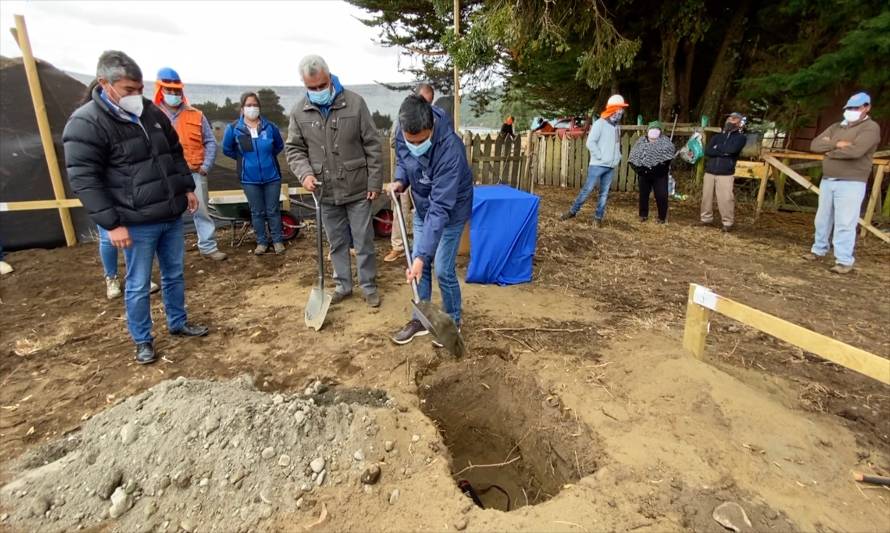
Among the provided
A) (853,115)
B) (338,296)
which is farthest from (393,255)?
(853,115)

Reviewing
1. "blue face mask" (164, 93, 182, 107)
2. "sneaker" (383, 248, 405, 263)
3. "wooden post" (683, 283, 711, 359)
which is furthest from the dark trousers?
"blue face mask" (164, 93, 182, 107)

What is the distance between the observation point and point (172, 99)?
4.81 m

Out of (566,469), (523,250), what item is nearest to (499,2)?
(523,250)

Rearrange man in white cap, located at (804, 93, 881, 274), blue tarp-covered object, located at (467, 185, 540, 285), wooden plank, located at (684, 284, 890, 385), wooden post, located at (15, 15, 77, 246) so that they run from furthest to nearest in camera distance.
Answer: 1. wooden post, located at (15, 15, 77, 246)
2. man in white cap, located at (804, 93, 881, 274)
3. blue tarp-covered object, located at (467, 185, 540, 285)
4. wooden plank, located at (684, 284, 890, 385)

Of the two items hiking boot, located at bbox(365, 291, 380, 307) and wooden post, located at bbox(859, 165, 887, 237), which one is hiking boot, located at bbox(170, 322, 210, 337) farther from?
wooden post, located at bbox(859, 165, 887, 237)

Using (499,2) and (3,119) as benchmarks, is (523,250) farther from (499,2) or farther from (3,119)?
(3,119)

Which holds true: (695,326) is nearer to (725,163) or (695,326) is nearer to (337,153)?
(337,153)

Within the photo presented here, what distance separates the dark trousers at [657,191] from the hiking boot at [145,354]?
288 inches

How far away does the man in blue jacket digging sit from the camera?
117 inches

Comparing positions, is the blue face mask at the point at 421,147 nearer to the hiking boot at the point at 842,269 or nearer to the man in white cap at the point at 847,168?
the man in white cap at the point at 847,168

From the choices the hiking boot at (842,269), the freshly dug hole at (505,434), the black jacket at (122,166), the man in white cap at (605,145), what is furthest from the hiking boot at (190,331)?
the hiking boot at (842,269)

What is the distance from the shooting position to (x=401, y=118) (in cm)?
294

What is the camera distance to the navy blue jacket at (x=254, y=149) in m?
Answer: 5.21

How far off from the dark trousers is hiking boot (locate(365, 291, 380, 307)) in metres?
5.53
